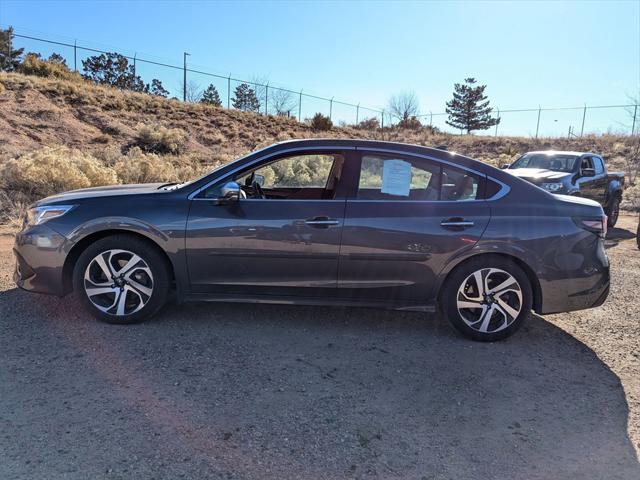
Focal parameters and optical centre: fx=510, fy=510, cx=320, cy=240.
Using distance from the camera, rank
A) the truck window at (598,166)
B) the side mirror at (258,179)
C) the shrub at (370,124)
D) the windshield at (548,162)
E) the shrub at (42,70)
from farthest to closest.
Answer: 1. the shrub at (370,124)
2. the shrub at (42,70)
3. the truck window at (598,166)
4. the windshield at (548,162)
5. the side mirror at (258,179)

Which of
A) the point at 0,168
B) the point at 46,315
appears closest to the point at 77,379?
the point at 46,315

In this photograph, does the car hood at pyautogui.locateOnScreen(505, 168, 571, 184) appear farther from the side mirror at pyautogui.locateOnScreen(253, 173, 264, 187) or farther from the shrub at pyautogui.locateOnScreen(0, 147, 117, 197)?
the shrub at pyautogui.locateOnScreen(0, 147, 117, 197)

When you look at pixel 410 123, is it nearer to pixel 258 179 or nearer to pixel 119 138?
pixel 119 138

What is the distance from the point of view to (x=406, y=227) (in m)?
4.17

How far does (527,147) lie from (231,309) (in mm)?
36134

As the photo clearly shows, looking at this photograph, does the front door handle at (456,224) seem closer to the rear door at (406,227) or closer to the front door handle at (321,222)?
the rear door at (406,227)

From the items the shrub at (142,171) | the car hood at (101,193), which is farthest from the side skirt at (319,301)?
the shrub at (142,171)

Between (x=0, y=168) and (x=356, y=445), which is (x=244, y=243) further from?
(x=0, y=168)

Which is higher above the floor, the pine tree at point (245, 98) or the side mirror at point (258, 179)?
the pine tree at point (245, 98)

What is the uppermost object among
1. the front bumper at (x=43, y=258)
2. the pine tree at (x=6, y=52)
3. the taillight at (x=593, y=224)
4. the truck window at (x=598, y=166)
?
the pine tree at (x=6, y=52)

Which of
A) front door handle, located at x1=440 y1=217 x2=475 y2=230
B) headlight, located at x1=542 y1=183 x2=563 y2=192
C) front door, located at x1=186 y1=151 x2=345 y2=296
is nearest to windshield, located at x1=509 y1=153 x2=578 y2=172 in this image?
headlight, located at x1=542 y1=183 x2=563 y2=192

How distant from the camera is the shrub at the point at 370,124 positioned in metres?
44.5

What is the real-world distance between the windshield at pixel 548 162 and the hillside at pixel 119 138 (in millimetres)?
8945

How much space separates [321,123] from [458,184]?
34353 millimetres
